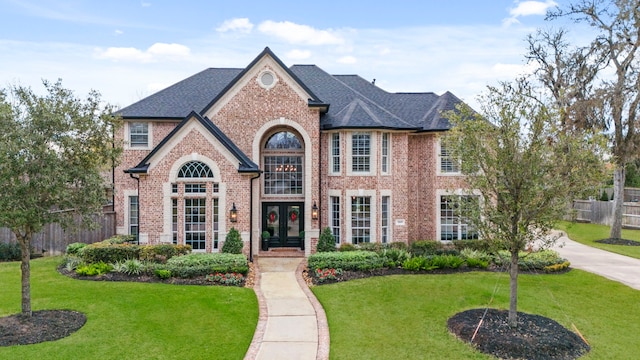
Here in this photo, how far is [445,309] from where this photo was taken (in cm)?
1041

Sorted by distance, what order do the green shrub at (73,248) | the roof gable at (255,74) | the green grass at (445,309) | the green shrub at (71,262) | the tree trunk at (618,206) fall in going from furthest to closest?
1. the tree trunk at (618,206)
2. the roof gable at (255,74)
3. the green shrub at (73,248)
4. the green shrub at (71,262)
5. the green grass at (445,309)

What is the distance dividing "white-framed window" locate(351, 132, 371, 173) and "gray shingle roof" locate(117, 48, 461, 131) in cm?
64

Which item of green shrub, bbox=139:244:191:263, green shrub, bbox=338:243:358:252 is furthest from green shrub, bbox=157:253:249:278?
green shrub, bbox=338:243:358:252

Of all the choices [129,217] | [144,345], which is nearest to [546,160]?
[144,345]

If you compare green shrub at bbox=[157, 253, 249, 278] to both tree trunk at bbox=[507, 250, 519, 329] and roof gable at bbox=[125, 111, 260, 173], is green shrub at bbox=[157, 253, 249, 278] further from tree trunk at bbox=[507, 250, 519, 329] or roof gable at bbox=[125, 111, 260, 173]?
tree trunk at bbox=[507, 250, 519, 329]

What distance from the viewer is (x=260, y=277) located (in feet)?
44.6

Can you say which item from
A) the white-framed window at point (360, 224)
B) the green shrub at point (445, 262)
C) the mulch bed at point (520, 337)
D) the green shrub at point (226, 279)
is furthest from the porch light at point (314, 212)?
the mulch bed at point (520, 337)

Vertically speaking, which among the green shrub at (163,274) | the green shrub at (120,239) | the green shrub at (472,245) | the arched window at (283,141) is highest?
the arched window at (283,141)

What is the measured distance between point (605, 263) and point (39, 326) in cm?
1991

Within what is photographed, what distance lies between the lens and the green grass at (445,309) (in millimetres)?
8250

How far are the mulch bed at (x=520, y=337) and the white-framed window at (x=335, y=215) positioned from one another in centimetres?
824

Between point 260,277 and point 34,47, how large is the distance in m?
16.9

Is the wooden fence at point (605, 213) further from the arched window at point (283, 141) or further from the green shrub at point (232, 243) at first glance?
the green shrub at point (232, 243)

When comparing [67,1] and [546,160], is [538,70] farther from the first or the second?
[67,1]
